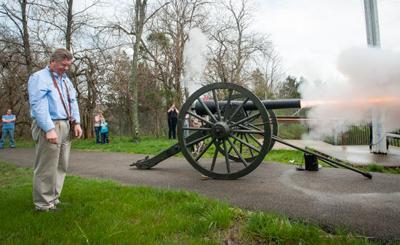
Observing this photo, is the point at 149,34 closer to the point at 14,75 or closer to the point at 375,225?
the point at 14,75

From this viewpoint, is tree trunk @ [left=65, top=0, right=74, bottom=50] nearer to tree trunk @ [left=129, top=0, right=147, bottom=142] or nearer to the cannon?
tree trunk @ [left=129, top=0, right=147, bottom=142]

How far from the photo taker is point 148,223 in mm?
3062

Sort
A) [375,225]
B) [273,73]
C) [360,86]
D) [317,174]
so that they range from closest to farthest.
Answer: [375,225]
[360,86]
[317,174]
[273,73]

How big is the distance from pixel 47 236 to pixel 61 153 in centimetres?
113

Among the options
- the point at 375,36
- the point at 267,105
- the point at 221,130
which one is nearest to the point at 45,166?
the point at 221,130

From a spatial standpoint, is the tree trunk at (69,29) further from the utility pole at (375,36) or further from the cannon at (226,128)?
the utility pole at (375,36)

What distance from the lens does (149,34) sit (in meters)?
21.4

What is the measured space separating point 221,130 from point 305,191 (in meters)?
1.65

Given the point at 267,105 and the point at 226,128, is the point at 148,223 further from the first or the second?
the point at 267,105

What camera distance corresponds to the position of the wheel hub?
5206 mm

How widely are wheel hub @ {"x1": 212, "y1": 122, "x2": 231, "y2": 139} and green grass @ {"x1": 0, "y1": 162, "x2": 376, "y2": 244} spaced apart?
146cm

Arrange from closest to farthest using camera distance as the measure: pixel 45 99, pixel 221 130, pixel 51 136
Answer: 1. pixel 51 136
2. pixel 45 99
3. pixel 221 130

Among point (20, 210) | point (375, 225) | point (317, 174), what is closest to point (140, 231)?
point (20, 210)

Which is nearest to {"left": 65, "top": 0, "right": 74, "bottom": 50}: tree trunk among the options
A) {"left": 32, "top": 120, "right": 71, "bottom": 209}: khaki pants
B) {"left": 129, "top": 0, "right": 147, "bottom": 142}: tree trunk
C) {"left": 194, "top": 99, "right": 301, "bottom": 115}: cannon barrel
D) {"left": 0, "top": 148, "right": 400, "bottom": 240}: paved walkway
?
{"left": 129, "top": 0, "right": 147, "bottom": 142}: tree trunk
